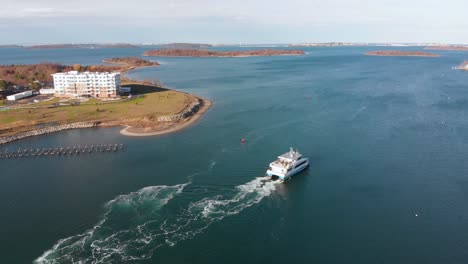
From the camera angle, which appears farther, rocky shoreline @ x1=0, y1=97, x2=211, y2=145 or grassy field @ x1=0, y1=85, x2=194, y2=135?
grassy field @ x1=0, y1=85, x2=194, y2=135

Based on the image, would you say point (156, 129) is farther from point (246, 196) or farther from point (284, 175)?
point (246, 196)

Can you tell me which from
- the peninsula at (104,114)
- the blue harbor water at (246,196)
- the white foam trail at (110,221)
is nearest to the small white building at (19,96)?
the peninsula at (104,114)

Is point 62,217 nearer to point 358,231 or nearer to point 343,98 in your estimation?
point 358,231

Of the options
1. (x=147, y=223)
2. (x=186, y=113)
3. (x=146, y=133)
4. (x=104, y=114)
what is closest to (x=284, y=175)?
(x=147, y=223)

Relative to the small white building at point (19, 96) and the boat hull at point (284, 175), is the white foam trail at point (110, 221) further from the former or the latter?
the small white building at point (19, 96)

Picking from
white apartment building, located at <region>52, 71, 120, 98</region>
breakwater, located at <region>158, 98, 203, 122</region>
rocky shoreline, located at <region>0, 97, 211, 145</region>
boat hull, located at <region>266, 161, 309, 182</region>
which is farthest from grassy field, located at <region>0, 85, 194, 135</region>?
boat hull, located at <region>266, 161, 309, 182</region>

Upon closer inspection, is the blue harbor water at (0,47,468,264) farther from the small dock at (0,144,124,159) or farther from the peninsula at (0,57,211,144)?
the peninsula at (0,57,211,144)
